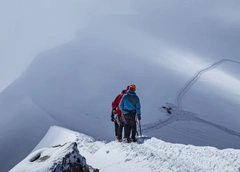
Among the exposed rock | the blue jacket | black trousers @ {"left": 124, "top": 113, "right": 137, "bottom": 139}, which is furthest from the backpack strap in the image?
the exposed rock

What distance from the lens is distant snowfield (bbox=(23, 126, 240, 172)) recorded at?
738 cm

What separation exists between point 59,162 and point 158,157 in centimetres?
210

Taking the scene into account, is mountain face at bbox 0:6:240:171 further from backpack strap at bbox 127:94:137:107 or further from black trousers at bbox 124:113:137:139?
backpack strap at bbox 127:94:137:107

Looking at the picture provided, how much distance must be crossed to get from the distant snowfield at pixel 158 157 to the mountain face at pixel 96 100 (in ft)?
13.6

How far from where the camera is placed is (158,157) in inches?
305

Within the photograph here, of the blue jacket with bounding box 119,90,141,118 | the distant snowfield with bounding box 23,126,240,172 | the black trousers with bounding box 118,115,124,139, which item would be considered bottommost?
the distant snowfield with bounding box 23,126,240,172

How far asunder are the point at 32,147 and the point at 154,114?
6.27 m

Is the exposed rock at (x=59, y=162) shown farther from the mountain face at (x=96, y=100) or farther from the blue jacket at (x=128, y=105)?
the mountain face at (x=96, y=100)

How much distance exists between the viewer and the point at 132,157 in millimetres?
7980

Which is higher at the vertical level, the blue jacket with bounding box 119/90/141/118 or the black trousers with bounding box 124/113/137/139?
the blue jacket with bounding box 119/90/141/118

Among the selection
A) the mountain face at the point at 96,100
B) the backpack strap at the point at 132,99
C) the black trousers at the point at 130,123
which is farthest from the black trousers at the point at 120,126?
the mountain face at the point at 96,100

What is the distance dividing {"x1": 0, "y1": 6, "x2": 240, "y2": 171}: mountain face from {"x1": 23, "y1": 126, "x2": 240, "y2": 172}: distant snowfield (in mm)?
4151

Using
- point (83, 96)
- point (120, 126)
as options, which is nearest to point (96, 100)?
point (83, 96)

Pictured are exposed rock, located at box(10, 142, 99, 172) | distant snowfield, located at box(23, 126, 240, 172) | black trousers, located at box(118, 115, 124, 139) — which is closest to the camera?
exposed rock, located at box(10, 142, 99, 172)
